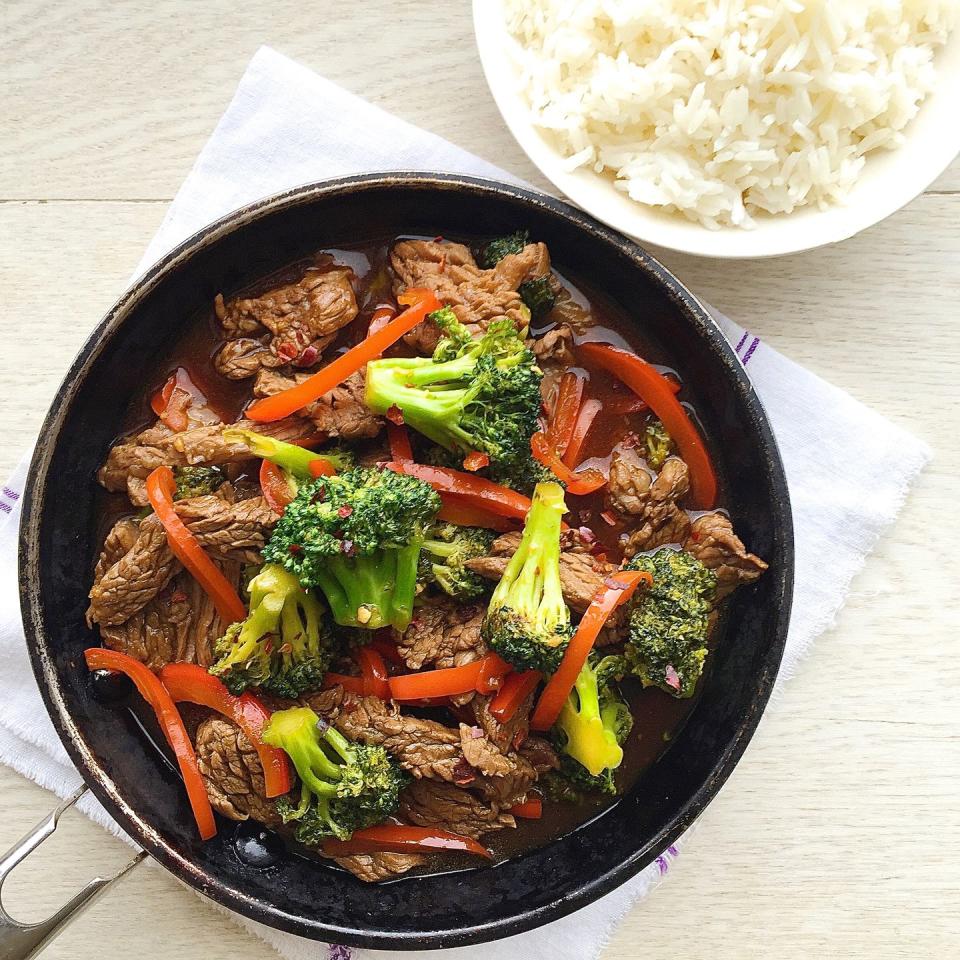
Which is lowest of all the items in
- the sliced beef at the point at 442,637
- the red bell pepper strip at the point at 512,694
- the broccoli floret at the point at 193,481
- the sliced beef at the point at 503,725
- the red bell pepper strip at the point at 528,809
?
the red bell pepper strip at the point at 528,809

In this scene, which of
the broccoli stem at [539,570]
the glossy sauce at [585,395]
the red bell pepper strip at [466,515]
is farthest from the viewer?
the glossy sauce at [585,395]

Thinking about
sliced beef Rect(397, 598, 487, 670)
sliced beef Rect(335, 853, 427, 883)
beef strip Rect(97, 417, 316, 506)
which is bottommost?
sliced beef Rect(335, 853, 427, 883)

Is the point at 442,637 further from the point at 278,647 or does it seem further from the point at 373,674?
the point at 278,647

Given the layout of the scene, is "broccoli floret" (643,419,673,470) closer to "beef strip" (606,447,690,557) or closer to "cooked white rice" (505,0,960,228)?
"beef strip" (606,447,690,557)

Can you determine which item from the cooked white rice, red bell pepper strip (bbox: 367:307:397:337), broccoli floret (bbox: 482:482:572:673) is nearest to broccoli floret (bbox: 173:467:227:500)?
red bell pepper strip (bbox: 367:307:397:337)

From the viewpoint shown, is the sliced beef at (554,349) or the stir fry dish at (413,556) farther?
the sliced beef at (554,349)

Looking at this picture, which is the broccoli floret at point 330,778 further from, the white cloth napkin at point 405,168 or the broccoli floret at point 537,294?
the broccoli floret at point 537,294

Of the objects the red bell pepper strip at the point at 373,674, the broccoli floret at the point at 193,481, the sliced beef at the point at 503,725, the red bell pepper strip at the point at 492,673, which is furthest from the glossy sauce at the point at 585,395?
the red bell pepper strip at the point at 373,674
